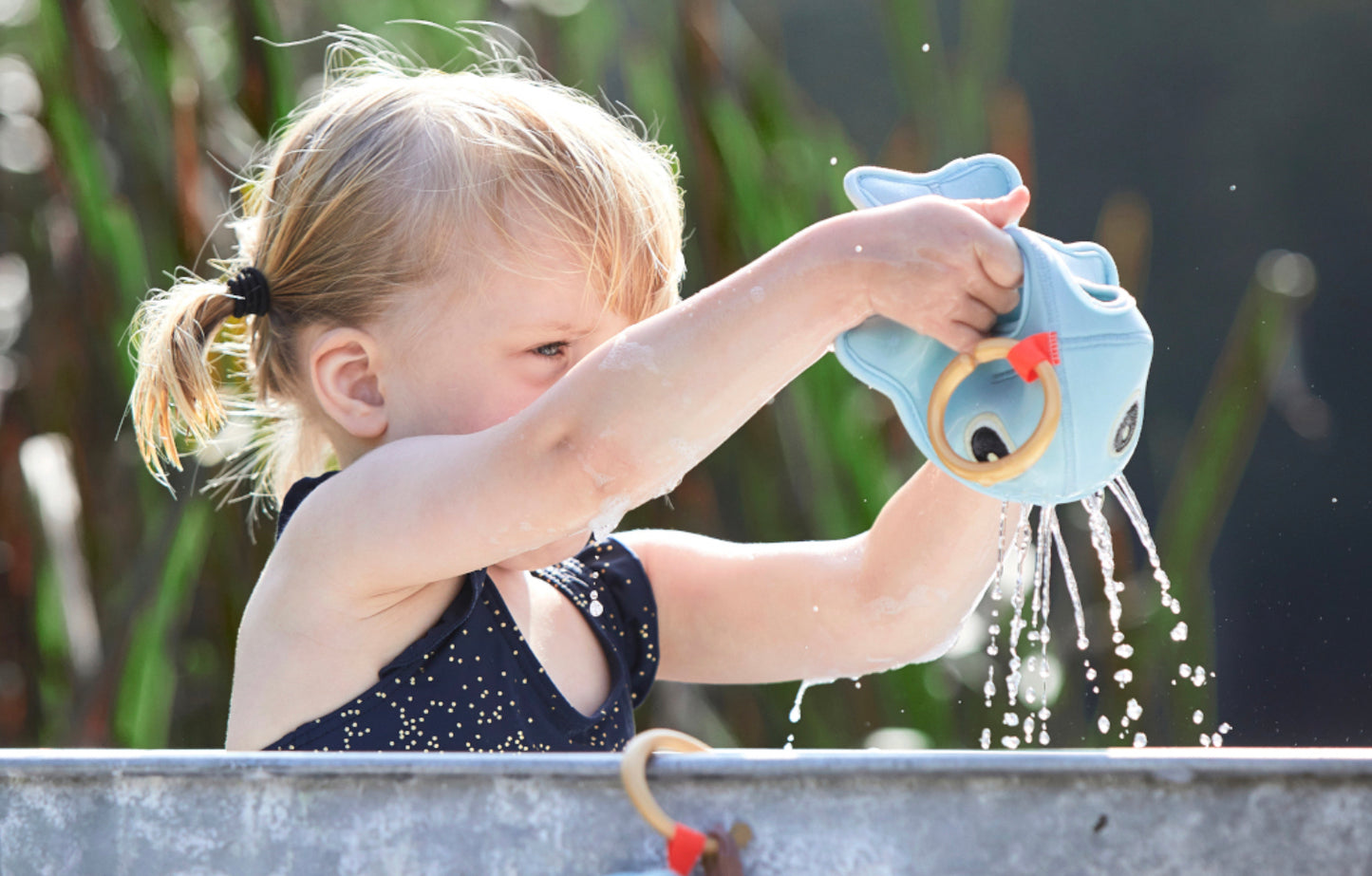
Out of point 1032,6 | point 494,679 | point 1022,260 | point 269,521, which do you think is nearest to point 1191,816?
point 1022,260

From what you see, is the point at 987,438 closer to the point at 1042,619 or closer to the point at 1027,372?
the point at 1027,372

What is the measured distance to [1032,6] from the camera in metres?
2.25

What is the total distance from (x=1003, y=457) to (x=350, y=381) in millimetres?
512

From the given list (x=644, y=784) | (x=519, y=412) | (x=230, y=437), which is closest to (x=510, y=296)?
(x=519, y=412)

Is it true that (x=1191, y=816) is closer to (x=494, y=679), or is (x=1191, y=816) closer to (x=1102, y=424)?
→ (x=1102, y=424)

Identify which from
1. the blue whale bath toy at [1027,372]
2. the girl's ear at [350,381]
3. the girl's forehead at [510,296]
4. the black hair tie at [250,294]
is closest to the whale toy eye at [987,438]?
the blue whale bath toy at [1027,372]

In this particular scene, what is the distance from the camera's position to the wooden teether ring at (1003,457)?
757 millimetres

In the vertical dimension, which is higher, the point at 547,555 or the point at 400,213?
the point at 400,213

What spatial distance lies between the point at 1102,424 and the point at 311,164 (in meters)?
0.66

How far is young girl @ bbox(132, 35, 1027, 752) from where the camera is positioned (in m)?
0.77

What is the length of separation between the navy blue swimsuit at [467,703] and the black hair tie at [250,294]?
0.17 m

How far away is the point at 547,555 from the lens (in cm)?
110

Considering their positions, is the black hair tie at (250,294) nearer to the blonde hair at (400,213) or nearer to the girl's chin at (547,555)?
the blonde hair at (400,213)

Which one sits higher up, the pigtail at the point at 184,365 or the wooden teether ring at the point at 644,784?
the pigtail at the point at 184,365
